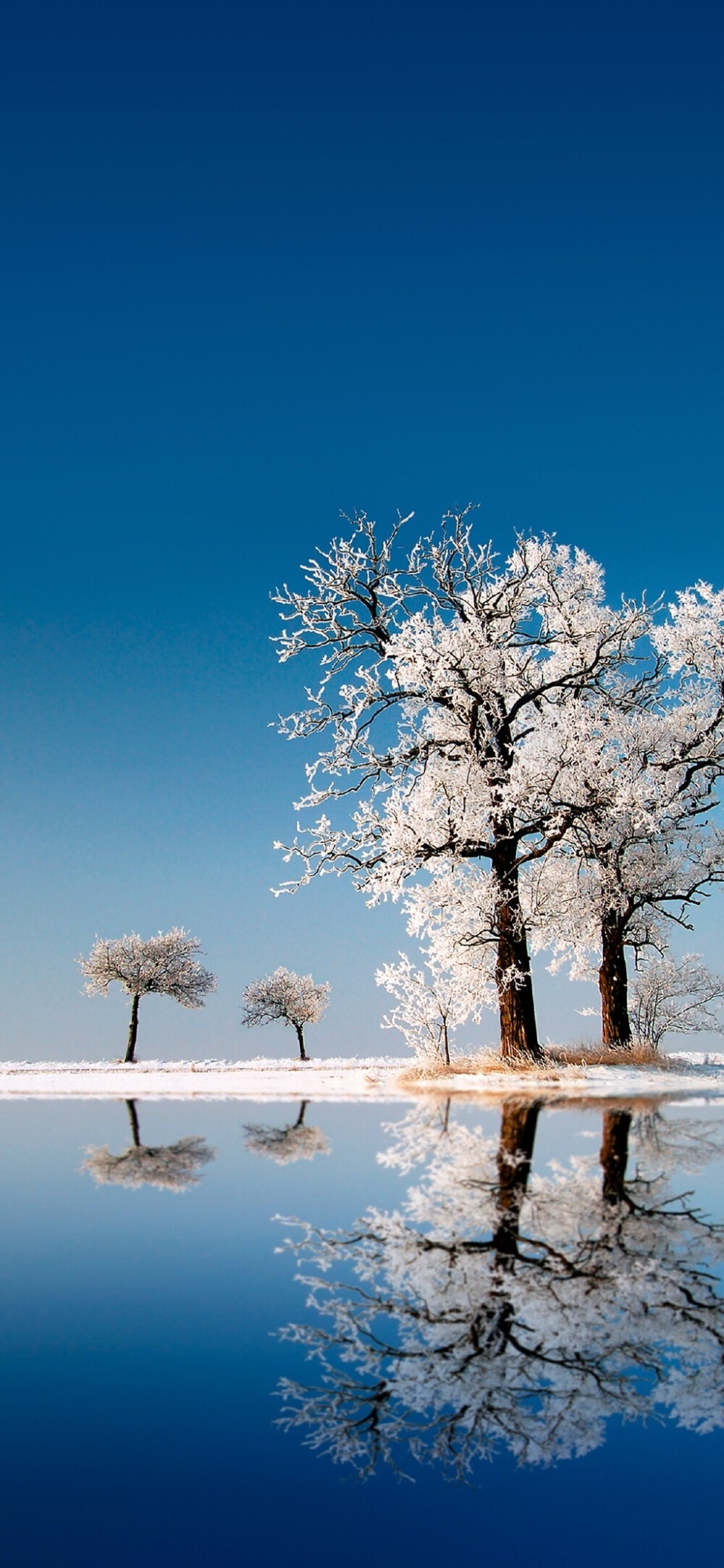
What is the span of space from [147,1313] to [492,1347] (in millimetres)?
1256

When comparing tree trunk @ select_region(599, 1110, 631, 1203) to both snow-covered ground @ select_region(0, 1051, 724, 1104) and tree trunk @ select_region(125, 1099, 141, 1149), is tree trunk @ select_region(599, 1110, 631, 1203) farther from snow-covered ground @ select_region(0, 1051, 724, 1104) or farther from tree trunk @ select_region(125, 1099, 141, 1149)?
tree trunk @ select_region(125, 1099, 141, 1149)

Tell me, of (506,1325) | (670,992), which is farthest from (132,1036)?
(506,1325)

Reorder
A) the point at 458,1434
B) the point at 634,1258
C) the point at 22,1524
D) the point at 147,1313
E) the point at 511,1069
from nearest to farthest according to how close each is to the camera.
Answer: the point at 22,1524 < the point at 458,1434 < the point at 147,1313 < the point at 634,1258 < the point at 511,1069

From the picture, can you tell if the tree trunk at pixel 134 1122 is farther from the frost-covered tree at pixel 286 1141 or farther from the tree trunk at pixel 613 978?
the tree trunk at pixel 613 978

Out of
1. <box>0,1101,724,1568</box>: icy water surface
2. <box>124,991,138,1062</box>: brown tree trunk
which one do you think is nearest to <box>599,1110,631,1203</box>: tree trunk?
<box>0,1101,724,1568</box>: icy water surface

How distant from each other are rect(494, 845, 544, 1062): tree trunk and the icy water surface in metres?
12.0

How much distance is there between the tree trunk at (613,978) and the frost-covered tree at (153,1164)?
15.7 meters

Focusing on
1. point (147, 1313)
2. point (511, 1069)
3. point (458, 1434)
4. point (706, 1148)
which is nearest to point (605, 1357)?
point (458, 1434)

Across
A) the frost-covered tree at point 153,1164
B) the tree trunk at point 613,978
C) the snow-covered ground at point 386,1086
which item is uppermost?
the tree trunk at point 613,978

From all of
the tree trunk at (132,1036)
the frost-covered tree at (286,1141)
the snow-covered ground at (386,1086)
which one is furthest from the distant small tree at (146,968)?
the frost-covered tree at (286,1141)

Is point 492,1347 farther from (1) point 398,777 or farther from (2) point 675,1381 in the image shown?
(1) point 398,777

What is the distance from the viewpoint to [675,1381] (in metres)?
2.50

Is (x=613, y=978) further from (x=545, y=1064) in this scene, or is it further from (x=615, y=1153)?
(x=615, y=1153)

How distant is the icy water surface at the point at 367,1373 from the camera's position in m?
1.84
